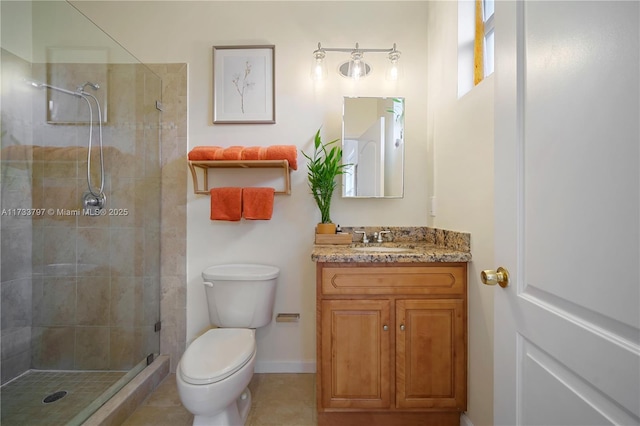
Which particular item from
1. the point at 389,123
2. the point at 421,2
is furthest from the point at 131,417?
the point at 421,2

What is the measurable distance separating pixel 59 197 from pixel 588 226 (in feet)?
7.16

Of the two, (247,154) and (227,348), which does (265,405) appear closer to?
(227,348)

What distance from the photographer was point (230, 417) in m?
1.29

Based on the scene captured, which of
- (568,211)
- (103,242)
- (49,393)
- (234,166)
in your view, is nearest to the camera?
(568,211)

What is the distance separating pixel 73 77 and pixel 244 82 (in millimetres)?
934

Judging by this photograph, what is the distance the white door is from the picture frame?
6.56ft

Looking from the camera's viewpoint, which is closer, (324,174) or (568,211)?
(568,211)

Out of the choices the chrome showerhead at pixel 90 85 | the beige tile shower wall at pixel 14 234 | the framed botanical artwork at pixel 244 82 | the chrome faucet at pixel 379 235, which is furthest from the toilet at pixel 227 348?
the chrome showerhead at pixel 90 85

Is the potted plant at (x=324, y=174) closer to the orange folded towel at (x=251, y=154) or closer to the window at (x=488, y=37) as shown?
the orange folded towel at (x=251, y=154)

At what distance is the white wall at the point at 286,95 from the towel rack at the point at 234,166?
0.11 m

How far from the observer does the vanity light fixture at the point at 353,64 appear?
69.7 inches

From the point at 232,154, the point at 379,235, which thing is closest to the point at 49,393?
the point at 232,154

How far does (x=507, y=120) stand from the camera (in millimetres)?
734

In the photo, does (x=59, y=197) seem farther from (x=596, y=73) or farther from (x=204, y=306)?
(x=596, y=73)
